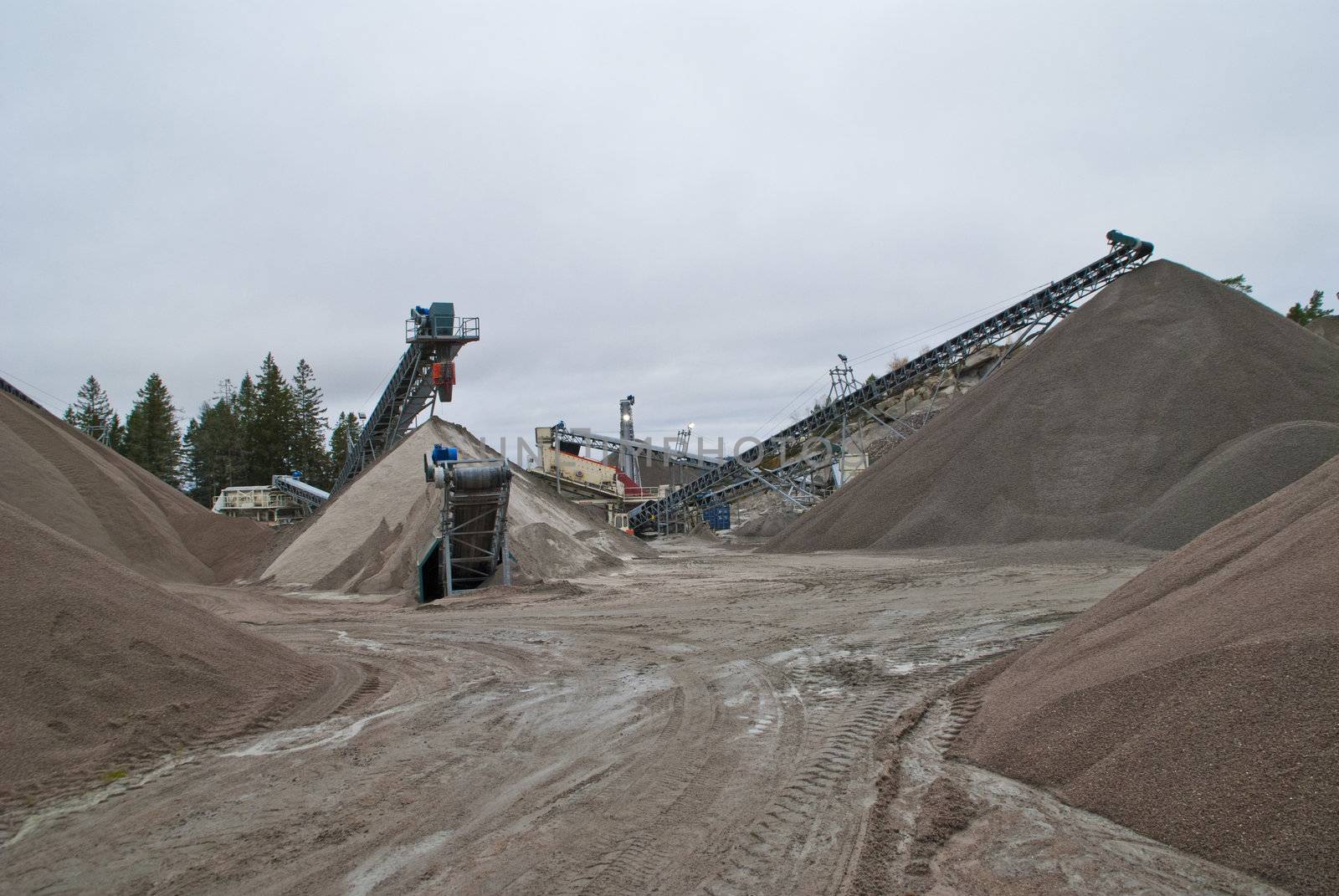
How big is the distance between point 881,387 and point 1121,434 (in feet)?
46.5

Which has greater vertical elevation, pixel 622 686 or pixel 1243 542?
pixel 1243 542

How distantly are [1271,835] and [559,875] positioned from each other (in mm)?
2844

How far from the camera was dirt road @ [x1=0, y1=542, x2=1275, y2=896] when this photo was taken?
11.0 ft

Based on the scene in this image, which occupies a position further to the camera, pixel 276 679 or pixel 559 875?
pixel 276 679

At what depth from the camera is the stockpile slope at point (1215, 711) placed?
306 cm

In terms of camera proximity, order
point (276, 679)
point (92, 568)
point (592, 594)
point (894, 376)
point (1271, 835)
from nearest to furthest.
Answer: point (1271, 835) < point (92, 568) < point (276, 679) < point (592, 594) < point (894, 376)

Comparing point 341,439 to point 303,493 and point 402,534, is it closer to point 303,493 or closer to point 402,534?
→ point 303,493

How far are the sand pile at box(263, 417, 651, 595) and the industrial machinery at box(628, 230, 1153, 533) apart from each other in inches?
523

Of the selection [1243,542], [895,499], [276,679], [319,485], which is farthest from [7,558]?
[319,485]

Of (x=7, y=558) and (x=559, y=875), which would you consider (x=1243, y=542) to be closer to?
(x=559, y=875)

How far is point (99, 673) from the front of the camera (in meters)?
5.38

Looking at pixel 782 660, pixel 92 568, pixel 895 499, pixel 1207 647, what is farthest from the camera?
pixel 895 499

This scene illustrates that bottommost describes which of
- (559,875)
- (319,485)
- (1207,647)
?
(559,875)

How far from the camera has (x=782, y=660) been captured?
26.3ft
